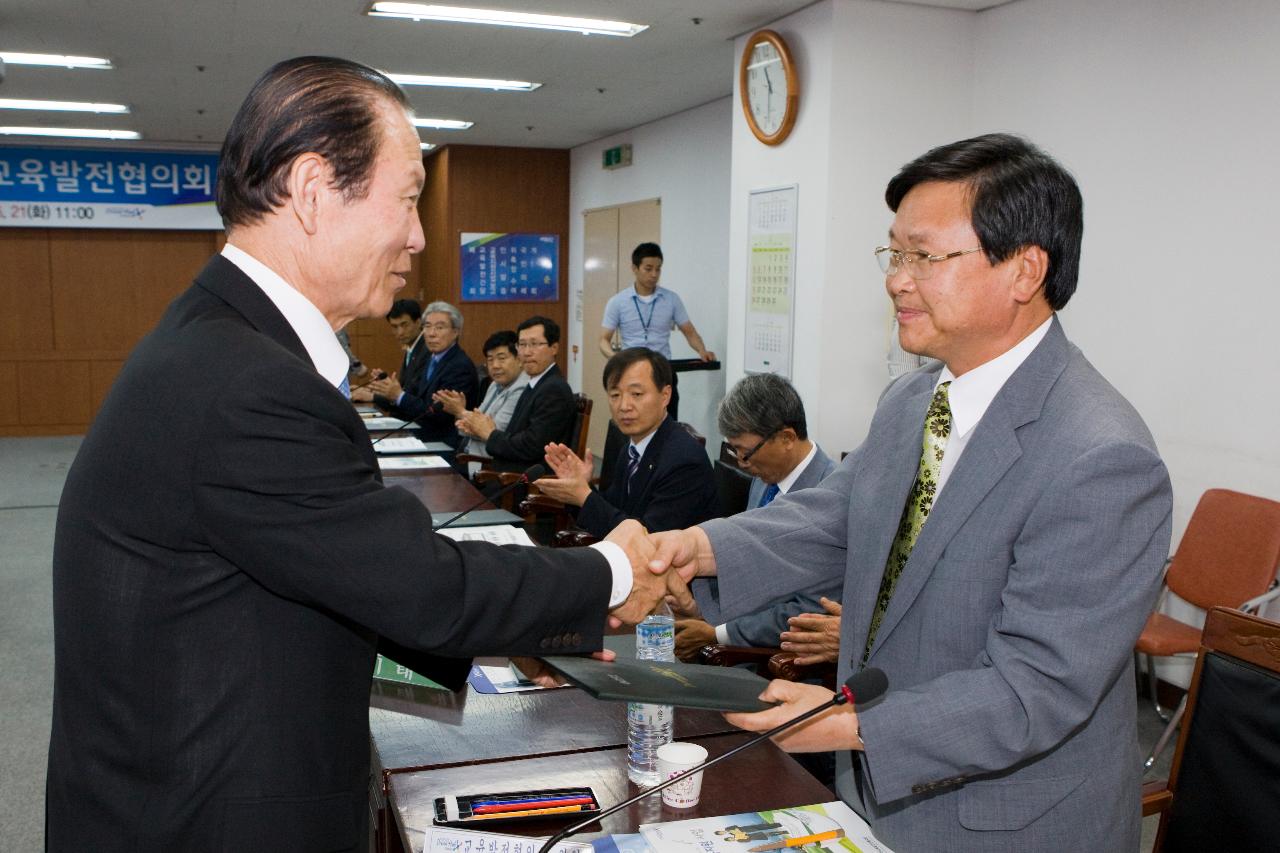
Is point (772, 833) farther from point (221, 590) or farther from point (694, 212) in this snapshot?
point (694, 212)

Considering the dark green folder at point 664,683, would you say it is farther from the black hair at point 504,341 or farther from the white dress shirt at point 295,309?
the black hair at point 504,341

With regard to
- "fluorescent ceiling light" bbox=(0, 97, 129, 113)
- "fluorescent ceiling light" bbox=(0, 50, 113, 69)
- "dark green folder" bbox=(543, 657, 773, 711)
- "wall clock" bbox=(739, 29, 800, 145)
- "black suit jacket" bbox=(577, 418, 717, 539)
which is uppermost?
"fluorescent ceiling light" bbox=(0, 97, 129, 113)

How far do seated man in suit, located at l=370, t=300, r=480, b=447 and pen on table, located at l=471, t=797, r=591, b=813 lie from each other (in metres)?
4.67

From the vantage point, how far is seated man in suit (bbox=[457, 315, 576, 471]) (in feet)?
16.1

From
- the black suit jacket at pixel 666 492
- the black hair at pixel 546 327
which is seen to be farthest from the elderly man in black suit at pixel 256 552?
the black hair at pixel 546 327

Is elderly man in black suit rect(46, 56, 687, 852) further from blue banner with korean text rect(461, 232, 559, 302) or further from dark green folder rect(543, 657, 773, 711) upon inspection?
blue banner with korean text rect(461, 232, 559, 302)

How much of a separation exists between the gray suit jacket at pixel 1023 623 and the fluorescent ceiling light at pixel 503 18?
441 cm

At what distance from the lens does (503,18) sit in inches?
208

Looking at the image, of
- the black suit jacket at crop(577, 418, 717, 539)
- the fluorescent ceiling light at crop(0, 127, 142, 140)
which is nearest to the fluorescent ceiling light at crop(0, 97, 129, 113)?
the fluorescent ceiling light at crop(0, 127, 142, 140)

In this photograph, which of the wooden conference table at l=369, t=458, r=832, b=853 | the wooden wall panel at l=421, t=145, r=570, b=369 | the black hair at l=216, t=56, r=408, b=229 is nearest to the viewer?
the black hair at l=216, t=56, r=408, b=229

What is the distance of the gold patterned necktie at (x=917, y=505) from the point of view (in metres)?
1.42

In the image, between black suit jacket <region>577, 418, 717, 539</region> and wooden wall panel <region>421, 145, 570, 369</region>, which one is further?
wooden wall panel <region>421, 145, 570, 369</region>

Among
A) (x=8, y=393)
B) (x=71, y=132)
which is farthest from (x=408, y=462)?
(x=8, y=393)

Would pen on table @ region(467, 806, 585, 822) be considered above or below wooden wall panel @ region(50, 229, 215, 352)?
below
